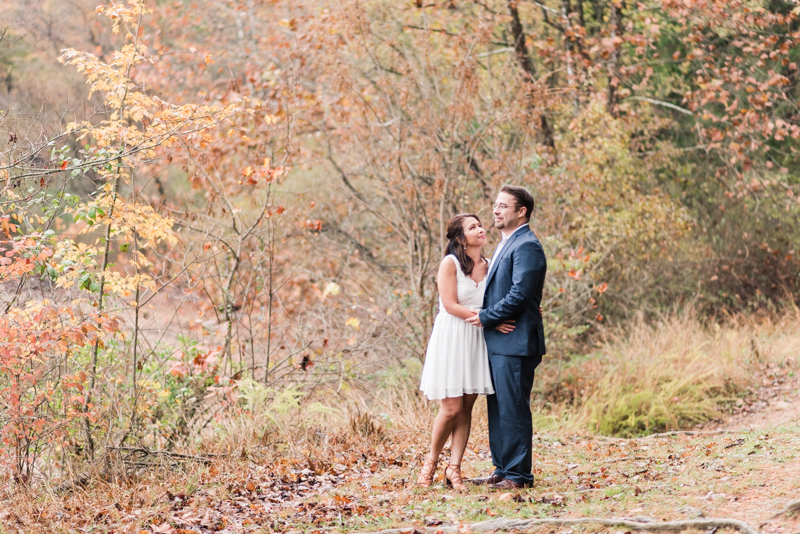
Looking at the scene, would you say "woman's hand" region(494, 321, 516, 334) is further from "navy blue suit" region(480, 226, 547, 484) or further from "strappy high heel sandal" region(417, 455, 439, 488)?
"strappy high heel sandal" region(417, 455, 439, 488)

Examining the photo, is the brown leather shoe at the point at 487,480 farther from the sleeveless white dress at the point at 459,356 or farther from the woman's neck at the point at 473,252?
the woman's neck at the point at 473,252

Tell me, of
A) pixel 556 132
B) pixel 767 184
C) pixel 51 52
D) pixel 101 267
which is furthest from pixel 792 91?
pixel 51 52

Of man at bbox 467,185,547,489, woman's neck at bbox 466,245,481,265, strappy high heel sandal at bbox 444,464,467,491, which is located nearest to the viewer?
man at bbox 467,185,547,489

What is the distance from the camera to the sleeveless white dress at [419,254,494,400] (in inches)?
201

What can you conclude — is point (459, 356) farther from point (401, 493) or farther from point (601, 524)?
point (601, 524)

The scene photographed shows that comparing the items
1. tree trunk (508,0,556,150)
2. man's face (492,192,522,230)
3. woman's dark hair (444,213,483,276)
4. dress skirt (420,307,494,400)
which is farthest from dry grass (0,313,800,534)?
tree trunk (508,0,556,150)

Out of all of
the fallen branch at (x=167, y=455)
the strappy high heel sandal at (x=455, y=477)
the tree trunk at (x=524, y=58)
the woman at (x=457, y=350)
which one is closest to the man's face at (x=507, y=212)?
the woman at (x=457, y=350)

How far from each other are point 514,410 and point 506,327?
536 millimetres

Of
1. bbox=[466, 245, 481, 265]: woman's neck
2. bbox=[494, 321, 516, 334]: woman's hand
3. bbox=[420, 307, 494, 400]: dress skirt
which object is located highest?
bbox=[466, 245, 481, 265]: woman's neck

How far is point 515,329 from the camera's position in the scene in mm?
5027

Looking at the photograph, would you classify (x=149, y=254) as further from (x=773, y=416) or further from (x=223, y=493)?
(x=773, y=416)

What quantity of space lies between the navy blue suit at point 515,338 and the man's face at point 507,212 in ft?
0.24

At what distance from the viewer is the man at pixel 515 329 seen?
4969 mm

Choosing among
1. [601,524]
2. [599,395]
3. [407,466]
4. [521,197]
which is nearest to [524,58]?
[599,395]
